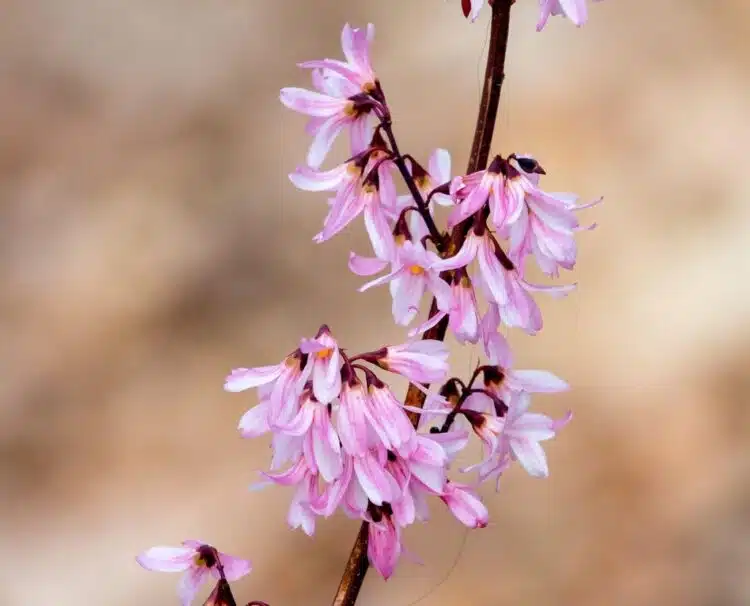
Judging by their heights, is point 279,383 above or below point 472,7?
below

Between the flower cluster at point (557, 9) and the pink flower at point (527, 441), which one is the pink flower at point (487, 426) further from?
the flower cluster at point (557, 9)

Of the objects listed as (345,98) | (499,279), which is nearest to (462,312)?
(499,279)

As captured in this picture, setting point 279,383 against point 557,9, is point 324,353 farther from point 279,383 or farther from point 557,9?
point 557,9

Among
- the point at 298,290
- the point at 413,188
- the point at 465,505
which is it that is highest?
the point at 298,290

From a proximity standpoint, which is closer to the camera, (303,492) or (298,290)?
(303,492)

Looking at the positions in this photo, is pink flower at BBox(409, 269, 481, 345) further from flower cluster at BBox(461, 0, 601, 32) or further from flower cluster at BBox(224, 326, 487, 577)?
flower cluster at BBox(461, 0, 601, 32)

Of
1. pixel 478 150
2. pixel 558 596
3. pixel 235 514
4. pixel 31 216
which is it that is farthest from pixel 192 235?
pixel 478 150

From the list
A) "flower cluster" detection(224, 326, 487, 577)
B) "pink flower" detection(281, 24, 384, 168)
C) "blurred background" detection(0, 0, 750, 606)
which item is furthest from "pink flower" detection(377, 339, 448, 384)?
"blurred background" detection(0, 0, 750, 606)
